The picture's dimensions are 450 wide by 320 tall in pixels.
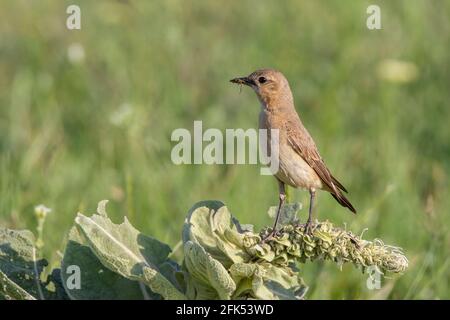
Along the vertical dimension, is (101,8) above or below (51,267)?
above

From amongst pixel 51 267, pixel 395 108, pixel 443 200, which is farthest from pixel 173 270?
pixel 395 108

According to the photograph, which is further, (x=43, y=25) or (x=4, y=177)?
(x=43, y=25)

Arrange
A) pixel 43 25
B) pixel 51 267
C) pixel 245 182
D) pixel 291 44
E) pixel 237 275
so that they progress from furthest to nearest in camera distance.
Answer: pixel 43 25
pixel 291 44
pixel 245 182
pixel 51 267
pixel 237 275

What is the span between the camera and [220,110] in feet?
26.6

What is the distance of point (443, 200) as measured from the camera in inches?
243

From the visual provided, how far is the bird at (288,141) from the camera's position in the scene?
4449 millimetres

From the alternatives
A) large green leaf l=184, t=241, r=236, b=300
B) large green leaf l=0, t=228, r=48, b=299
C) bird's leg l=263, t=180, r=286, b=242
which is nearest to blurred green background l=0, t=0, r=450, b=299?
large green leaf l=0, t=228, r=48, b=299

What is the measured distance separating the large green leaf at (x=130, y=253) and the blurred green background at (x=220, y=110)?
0.88 m

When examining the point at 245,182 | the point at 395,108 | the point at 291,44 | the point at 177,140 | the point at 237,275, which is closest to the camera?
the point at 237,275

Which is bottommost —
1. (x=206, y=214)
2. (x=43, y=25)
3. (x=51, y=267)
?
(x=51, y=267)

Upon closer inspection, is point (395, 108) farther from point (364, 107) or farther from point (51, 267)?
point (51, 267)

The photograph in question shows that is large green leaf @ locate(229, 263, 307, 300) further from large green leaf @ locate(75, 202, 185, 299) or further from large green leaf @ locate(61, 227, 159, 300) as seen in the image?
large green leaf @ locate(61, 227, 159, 300)

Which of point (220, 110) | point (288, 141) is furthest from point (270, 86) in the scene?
point (220, 110)

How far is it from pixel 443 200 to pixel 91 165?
8.51 feet
